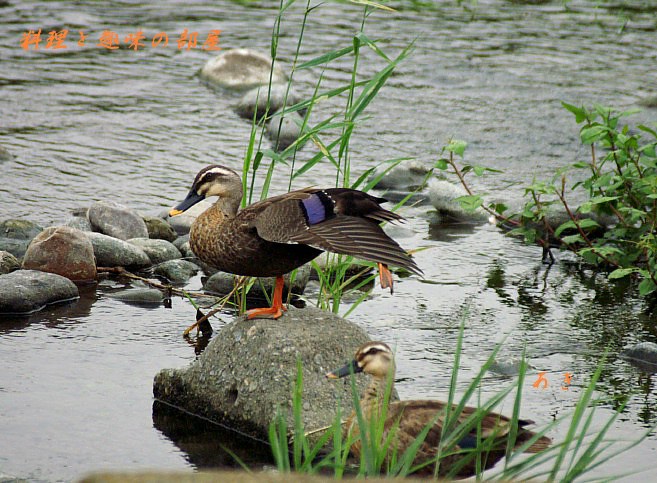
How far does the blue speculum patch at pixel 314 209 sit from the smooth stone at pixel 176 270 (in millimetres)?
2179

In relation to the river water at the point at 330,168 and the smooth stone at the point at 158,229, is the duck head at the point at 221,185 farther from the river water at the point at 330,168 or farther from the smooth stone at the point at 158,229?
the smooth stone at the point at 158,229

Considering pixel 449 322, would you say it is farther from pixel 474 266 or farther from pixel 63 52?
pixel 63 52

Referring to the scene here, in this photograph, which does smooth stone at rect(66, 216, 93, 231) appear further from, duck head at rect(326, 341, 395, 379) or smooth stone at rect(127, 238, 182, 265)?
duck head at rect(326, 341, 395, 379)

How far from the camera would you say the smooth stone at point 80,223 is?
764 cm

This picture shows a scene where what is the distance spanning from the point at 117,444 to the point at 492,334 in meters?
2.37

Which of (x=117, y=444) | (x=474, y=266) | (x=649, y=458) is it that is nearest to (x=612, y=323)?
(x=474, y=266)

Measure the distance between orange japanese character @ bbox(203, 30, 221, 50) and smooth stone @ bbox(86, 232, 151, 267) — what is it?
636cm

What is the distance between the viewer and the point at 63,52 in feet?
41.9

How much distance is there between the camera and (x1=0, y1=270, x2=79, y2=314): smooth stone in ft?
20.9

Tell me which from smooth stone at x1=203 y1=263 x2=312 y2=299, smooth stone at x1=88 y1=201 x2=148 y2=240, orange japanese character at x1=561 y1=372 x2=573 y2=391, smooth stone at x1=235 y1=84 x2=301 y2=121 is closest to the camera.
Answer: orange japanese character at x1=561 y1=372 x2=573 y2=391

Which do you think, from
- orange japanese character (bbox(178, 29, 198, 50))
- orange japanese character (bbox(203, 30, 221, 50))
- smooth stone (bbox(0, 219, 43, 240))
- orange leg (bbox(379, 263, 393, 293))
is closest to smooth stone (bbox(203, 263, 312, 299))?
smooth stone (bbox(0, 219, 43, 240))

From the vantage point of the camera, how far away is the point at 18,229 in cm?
754

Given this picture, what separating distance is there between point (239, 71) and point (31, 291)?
6139 millimetres

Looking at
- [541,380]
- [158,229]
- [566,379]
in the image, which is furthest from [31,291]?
[566,379]
